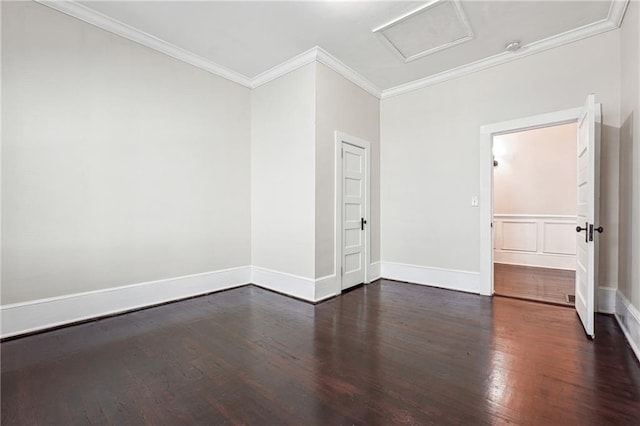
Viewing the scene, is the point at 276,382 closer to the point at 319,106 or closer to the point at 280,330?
the point at 280,330

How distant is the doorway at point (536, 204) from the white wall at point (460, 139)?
141 cm

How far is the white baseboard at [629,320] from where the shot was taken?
2.19m

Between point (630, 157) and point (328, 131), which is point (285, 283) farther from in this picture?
point (630, 157)

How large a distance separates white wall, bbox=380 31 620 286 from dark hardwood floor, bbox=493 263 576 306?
61 centimetres

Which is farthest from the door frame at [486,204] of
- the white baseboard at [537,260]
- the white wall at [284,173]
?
the white baseboard at [537,260]

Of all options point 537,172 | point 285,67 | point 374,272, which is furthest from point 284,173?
point 537,172

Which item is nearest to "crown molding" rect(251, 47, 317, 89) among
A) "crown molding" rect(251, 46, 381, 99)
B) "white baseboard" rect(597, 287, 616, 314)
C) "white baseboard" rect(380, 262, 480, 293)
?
"crown molding" rect(251, 46, 381, 99)

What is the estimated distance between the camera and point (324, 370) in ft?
6.44

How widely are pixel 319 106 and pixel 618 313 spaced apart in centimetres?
376

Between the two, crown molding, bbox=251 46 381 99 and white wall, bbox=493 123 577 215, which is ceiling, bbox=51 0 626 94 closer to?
crown molding, bbox=251 46 381 99

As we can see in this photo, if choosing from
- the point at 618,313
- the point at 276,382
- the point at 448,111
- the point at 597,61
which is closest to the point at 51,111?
the point at 276,382

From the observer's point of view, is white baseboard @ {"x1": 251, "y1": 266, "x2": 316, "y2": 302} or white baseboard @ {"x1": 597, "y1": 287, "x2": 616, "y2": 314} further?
white baseboard @ {"x1": 251, "y1": 266, "x2": 316, "y2": 302}

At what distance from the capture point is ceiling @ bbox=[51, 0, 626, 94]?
2.70 meters

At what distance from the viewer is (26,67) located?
2500 mm
